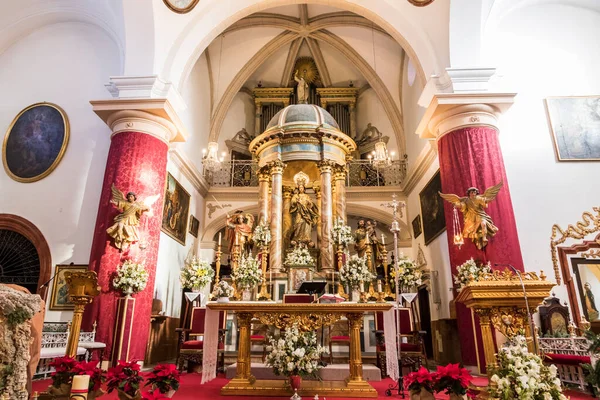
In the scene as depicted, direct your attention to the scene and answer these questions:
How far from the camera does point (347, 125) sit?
16219 millimetres

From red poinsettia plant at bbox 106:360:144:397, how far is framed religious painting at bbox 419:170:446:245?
287 inches

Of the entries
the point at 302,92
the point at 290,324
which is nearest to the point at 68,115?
the point at 302,92

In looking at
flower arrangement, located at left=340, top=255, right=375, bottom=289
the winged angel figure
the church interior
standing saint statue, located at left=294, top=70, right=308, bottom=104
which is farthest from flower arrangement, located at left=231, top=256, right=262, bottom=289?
standing saint statue, located at left=294, top=70, right=308, bottom=104

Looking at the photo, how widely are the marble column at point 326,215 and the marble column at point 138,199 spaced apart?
372cm

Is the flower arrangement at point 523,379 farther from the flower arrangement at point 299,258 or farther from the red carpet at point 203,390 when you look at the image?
the flower arrangement at point 299,258

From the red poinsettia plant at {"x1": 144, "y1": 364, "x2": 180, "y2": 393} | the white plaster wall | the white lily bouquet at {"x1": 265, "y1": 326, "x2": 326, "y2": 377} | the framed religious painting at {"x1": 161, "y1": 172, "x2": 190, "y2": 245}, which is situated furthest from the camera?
the framed religious painting at {"x1": 161, "y1": 172, "x2": 190, "y2": 245}

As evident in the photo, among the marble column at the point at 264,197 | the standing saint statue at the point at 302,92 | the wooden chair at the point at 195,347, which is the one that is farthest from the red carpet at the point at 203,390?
the standing saint statue at the point at 302,92

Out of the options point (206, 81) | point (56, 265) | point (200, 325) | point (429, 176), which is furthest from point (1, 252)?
point (429, 176)

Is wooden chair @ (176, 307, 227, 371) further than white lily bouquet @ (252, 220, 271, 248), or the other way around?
white lily bouquet @ (252, 220, 271, 248)

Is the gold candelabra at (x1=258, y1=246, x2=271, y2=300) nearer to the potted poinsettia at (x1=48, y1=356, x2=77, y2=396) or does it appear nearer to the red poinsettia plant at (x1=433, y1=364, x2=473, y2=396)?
the potted poinsettia at (x1=48, y1=356, x2=77, y2=396)

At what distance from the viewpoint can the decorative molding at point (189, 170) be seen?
10688 millimetres

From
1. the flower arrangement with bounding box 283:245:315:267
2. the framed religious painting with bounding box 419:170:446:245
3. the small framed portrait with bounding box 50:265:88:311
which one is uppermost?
the framed religious painting with bounding box 419:170:446:245

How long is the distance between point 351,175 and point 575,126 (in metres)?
7.01

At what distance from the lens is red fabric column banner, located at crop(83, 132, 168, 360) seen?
24.6ft
